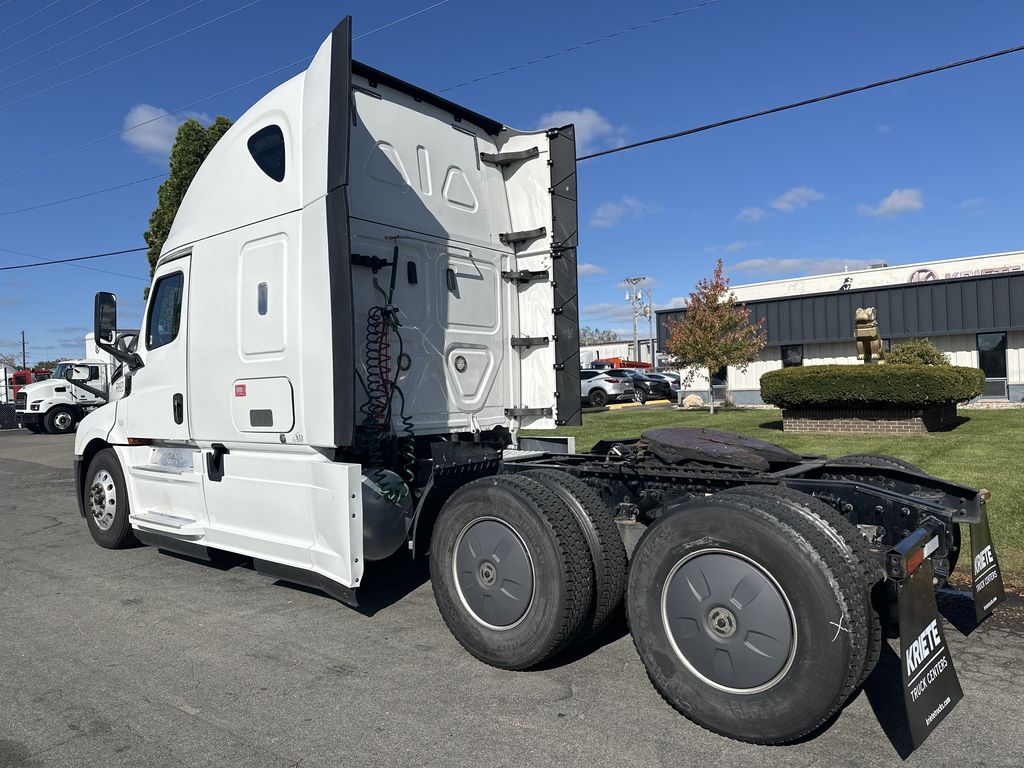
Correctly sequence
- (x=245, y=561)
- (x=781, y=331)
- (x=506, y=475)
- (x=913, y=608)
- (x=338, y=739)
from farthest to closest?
(x=781, y=331)
(x=245, y=561)
(x=506, y=475)
(x=338, y=739)
(x=913, y=608)

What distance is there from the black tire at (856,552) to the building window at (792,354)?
2560 centimetres

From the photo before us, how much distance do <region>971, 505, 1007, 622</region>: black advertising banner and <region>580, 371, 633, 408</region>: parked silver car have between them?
25.5 meters

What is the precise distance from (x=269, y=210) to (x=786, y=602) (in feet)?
12.8

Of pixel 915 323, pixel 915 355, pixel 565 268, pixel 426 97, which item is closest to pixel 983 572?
pixel 565 268

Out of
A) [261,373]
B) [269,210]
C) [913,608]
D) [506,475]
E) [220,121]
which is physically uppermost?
[220,121]

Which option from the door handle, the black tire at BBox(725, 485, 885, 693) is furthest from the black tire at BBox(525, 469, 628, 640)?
the door handle

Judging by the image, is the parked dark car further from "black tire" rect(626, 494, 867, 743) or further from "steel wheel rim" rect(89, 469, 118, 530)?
"black tire" rect(626, 494, 867, 743)

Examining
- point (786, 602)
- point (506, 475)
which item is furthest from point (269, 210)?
point (786, 602)

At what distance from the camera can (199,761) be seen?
3.06 m

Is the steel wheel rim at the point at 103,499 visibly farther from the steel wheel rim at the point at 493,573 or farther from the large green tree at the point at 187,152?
the large green tree at the point at 187,152

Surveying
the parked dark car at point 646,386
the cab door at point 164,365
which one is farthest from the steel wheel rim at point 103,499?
the parked dark car at point 646,386

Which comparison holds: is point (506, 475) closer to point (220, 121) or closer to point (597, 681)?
point (597, 681)

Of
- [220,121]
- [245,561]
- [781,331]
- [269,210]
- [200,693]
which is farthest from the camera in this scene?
[781,331]

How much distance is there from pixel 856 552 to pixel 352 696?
2.45 metres
